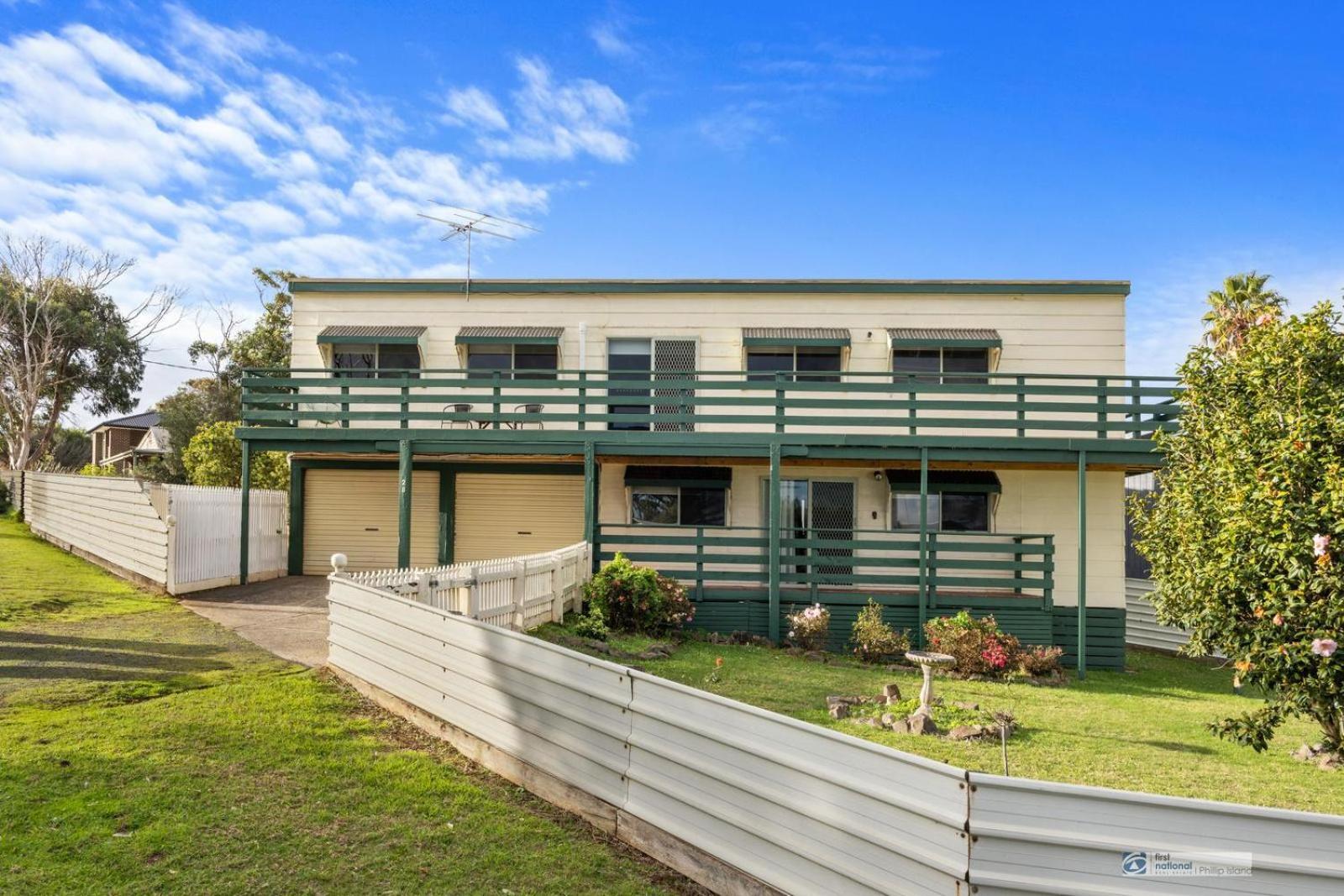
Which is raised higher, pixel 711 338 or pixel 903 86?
pixel 903 86

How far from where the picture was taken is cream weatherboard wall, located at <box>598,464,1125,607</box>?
14.1 m

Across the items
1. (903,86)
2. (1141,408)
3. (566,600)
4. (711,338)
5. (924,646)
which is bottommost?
(924,646)

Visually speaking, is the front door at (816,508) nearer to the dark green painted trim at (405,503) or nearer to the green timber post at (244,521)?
the dark green painted trim at (405,503)

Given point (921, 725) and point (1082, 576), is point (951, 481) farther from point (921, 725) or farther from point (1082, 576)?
point (921, 725)

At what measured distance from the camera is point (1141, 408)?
13.0 metres

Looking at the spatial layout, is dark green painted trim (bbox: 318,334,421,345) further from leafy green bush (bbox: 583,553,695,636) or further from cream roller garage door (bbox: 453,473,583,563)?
leafy green bush (bbox: 583,553,695,636)

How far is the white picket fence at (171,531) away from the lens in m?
→ 12.7

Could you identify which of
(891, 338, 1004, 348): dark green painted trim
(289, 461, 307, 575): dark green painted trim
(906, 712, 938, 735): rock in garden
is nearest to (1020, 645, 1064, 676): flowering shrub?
(906, 712, 938, 735): rock in garden

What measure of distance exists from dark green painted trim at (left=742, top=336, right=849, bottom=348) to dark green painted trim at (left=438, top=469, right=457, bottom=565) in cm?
652

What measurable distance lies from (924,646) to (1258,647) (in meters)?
6.40

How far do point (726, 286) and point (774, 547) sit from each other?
5.33 metres

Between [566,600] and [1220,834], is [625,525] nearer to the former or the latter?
[566,600]

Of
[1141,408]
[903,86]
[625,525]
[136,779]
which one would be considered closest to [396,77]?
[625,525]

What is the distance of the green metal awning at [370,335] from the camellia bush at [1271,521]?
42.5ft
